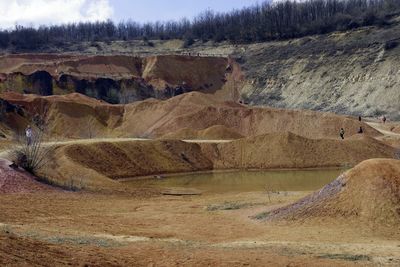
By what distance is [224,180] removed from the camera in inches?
1866

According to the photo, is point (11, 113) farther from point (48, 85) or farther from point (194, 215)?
point (194, 215)

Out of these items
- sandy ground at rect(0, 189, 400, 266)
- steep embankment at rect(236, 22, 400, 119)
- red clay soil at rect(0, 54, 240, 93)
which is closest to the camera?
sandy ground at rect(0, 189, 400, 266)

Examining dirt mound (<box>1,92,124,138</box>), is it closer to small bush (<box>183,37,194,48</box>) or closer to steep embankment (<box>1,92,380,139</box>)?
steep embankment (<box>1,92,380,139</box>)

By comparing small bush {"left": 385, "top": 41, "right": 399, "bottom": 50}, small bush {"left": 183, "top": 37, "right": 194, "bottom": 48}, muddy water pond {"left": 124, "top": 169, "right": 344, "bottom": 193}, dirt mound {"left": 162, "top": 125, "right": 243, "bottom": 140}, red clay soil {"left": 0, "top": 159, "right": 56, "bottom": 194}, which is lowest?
muddy water pond {"left": 124, "top": 169, "right": 344, "bottom": 193}

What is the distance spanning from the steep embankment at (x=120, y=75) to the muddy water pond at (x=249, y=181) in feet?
159

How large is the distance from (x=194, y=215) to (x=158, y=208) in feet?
11.7

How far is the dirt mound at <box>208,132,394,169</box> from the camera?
54.2 metres

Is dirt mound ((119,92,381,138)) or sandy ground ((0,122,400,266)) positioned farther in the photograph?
dirt mound ((119,92,381,138))

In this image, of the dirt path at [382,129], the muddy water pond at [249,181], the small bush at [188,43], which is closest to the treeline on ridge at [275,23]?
the small bush at [188,43]

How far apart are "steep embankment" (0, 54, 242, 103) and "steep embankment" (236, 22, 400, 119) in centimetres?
611

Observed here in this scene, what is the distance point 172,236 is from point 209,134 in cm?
4266

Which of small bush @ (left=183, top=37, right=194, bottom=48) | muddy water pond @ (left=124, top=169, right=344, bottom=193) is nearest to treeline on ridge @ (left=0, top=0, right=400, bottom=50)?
small bush @ (left=183, top=37, right=194, bottom=48)

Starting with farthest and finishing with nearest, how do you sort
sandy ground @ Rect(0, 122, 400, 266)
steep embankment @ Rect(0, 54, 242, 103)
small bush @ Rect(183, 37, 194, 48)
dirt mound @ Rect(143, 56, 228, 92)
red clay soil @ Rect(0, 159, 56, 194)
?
small bush @ Rect(183, 37, 194, 48)
dirt mound @ Rect(143, 56, 228, 92)
steep embankment @ Rect(0, 54, 242, 103)
red clay soil @ Rect(0, 159, 56, 194)
sandy ground @ Rect(0, 122, 400, 266)

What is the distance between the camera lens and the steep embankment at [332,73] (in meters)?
85.2
